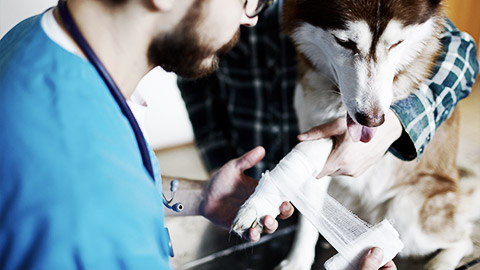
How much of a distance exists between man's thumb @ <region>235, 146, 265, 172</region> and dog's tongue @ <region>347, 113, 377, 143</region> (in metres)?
0.18

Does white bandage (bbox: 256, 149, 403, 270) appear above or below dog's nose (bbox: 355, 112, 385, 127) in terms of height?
below

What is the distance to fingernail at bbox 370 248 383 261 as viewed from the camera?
677mm

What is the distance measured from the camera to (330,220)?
76cm

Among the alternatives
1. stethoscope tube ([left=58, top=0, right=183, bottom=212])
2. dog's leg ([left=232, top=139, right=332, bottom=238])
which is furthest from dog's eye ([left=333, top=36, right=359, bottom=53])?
stethoscope tube ([left=58, top=0, right=183, bottom=212])

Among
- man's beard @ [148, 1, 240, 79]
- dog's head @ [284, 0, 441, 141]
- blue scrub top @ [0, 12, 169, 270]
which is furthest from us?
dog's head @ [284, 0, 441, 141]

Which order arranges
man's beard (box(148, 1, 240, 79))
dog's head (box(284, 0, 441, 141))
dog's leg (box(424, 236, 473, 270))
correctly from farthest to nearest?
dog's leg (box(424, 236, 473, 270)) → dog's head (box(284, 0, 441, 141)) → man's beard (box(148, 1, 240, 79))

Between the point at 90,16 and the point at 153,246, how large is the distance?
0.28 m

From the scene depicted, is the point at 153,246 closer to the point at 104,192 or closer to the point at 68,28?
the point at 104,192

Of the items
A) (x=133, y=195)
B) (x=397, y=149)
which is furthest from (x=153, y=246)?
(x=397, y=149)

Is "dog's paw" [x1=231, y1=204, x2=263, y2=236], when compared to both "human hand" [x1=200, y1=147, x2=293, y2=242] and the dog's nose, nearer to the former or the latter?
"human hand" [x1=200, y1=147, x2=293, y2=242]

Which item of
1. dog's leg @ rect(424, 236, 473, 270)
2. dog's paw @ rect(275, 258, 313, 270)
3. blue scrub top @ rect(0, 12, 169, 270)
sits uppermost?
blue scrub top @ rect(0, 12, 169, 270)

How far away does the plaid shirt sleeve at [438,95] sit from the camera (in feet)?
3.06

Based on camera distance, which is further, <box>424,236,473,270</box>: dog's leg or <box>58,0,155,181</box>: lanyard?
<box>424,236,473,270</box>: dog's leg

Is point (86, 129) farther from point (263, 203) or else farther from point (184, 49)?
point (263, 203)
